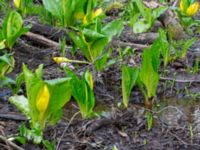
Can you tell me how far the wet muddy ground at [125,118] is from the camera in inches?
87.1

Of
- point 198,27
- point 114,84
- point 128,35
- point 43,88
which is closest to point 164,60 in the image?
point 114,84

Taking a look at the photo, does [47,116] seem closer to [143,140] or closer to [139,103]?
[143,140]

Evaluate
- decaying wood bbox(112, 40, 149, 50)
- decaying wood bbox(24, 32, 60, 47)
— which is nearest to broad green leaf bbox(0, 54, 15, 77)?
decaying wood bbox(24, 32, 60, 47)

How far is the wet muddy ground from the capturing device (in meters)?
2.21

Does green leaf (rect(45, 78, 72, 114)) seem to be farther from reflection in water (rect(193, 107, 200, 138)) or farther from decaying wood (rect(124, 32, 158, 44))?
decaying wood (rect(124, 32, 158, 44))

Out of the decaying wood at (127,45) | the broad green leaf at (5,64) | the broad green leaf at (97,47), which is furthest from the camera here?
the decaying wood at (127,45)

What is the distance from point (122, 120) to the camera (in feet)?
7.84

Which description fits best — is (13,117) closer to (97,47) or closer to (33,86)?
(33,86)

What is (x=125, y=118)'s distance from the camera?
241 centimetres

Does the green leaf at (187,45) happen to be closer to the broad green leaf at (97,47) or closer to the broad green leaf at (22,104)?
the broad green leaf at (97,47)

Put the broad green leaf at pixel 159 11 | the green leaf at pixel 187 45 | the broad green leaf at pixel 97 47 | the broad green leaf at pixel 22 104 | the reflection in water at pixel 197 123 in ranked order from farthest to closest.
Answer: the broad green leaf at pixel 159 11, the green leaf at pixel 187 45, the broad green leaf at pixel 97 47, the reflection in water at pixel 197 123, the broad green leaf at pixel 22 104

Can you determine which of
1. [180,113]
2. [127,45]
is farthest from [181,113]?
[127,45]

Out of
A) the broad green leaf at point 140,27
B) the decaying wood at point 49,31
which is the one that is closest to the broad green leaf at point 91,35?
the decaying wood at point 49,31

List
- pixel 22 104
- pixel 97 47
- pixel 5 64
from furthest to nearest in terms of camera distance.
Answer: pixel 97 47
pixel 5 64
pixel 22 104
